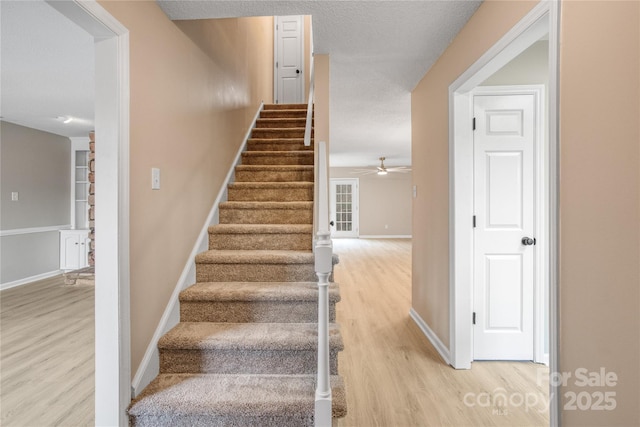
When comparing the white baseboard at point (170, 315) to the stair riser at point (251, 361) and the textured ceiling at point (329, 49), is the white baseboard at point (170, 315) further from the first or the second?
the textured ceiling at point (329, 49)

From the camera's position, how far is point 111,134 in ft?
4.75

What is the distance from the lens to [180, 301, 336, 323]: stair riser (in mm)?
1973

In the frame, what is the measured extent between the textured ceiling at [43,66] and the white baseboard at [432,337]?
11.5 ft

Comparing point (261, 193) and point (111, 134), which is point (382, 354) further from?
point (111, 134)

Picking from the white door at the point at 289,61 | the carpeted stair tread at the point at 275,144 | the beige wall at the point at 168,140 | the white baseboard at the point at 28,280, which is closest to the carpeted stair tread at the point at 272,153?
the carpeted stair tread at the point at 275,144

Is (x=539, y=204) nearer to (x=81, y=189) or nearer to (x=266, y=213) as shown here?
(x=266, y=213)

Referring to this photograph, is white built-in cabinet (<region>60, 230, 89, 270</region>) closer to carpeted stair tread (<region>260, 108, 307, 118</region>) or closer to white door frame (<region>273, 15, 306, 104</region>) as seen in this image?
carpeted stair tread (<region>260, 108, 307, 118</region>)

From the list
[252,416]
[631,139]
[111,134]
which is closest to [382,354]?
[252,416]

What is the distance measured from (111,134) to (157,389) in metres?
1.27

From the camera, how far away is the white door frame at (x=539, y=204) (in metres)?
2.35

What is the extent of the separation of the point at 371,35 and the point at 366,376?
2341 mm

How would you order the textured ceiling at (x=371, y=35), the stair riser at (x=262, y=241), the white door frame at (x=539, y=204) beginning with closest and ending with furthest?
1. the textured ceiling at (x=371, y=35)
2. the white door frame at (x=539, y=204)
3. the stair riser at (x=262, y=241)

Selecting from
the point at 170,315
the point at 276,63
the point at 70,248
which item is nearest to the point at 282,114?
the point at 276,63

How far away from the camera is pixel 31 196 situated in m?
4.73
